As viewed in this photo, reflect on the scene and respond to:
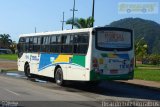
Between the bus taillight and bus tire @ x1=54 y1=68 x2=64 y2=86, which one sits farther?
bus tire @ x1=54 y1=68 x2=64 y2=86

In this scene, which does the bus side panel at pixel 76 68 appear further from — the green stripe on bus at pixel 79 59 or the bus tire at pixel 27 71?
the bus tire at pixel 27 71

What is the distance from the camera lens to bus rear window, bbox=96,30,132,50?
61.6 feet

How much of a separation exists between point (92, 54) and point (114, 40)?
55.7 inches

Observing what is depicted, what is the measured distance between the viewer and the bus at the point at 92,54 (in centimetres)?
1850

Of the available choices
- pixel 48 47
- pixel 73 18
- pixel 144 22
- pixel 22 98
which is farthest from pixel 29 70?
pixel 144 22

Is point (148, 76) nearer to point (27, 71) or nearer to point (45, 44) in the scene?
point (45, 44)

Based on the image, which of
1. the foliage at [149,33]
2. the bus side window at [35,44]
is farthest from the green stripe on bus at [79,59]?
the foliage at [149,33]

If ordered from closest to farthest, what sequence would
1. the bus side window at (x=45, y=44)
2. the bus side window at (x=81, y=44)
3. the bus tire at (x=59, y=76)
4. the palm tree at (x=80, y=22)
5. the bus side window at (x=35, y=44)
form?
the bus side window at (x=81, y=44), the bus tire at (x=59, y=76), the bus side window at (x=45, y=44), the bus side window at (x=35, y=44), the palm tree at (x=80, y=22)

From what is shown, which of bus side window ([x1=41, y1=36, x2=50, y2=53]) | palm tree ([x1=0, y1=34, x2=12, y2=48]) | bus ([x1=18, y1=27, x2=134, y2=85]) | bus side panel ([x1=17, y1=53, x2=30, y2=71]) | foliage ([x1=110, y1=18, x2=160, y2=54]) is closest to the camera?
bus ([x1=18, y1=27, x2=134, y2=85])

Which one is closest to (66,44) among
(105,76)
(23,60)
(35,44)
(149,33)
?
(105,76)

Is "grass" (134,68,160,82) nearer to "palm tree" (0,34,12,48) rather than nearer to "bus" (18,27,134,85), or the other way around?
"bus" (18,27,134,85)

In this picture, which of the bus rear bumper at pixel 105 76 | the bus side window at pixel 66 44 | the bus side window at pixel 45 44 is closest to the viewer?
the bus rear bumper at pixel 105 76

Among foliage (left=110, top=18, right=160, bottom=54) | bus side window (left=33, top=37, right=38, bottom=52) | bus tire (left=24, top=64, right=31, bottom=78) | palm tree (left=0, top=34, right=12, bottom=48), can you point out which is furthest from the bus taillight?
palm tree (left=0, top=34, right=12, bottom=48)

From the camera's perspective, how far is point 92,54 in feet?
60.4
